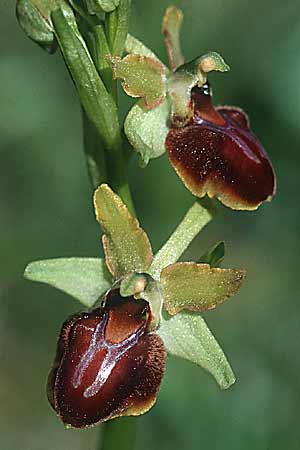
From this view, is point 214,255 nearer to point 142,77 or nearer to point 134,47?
point 142,77

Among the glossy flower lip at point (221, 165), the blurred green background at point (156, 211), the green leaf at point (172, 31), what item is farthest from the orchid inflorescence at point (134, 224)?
the blurred green background at point (156, 211)

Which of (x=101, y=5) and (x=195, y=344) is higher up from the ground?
(x=101, y=5)

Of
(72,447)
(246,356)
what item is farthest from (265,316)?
(72,447)

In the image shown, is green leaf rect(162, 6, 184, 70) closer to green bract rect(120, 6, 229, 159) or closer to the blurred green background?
green bract rect(120, 6, 229, 159)

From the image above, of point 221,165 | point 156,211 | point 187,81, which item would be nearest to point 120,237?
point 221,165

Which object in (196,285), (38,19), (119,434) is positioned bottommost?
(119,434)

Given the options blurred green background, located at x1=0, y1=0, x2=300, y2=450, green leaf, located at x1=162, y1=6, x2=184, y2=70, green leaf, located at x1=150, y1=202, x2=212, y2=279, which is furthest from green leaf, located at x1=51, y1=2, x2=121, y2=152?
blurred green background, located at x1=0, y1=0, x2=300, y2=450

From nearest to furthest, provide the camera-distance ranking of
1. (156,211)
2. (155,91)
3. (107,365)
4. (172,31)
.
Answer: (107,365)
(155,91)
(172,31)
(156,211)

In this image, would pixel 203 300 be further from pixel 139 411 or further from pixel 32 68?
pixel 32 68
